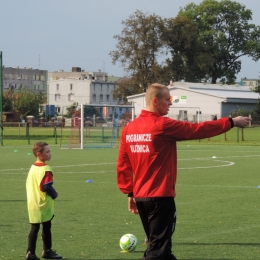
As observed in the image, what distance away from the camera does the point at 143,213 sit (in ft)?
21.9

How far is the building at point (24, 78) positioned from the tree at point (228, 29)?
249 feet

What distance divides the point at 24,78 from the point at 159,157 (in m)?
170

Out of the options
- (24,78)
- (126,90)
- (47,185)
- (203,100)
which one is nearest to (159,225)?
(47,185)

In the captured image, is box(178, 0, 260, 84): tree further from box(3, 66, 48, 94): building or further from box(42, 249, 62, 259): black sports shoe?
box(42, 249, 62, 259): black sports shoe

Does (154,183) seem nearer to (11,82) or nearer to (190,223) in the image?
(190,223)

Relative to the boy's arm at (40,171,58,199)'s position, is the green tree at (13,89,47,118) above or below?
above

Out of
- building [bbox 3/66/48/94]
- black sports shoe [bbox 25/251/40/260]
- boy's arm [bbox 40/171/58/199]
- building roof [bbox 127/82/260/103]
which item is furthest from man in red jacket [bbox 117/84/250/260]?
building [bbox 3/66/48/94]

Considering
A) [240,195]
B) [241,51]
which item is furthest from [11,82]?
[240,195]

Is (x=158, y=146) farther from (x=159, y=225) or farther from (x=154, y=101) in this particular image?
(x=159, y=225)

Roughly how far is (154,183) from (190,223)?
16.1 ft

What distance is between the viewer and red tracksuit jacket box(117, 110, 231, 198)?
6.44 metres

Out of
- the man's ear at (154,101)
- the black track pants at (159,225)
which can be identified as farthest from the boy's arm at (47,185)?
the man's ear at (154,101)

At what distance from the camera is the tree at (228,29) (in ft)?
314

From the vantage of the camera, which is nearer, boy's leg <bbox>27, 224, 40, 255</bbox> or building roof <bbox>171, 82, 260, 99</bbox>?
boy's leg <bbox>27, 224, 40, 255</bbox>
